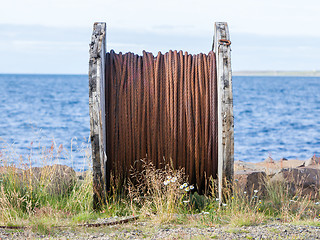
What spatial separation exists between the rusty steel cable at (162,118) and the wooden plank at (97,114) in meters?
0.25

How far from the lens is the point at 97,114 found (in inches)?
239

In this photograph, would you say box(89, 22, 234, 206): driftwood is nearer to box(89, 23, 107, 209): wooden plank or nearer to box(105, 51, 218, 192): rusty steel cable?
box(89, 23, 107, 209): wooden plank

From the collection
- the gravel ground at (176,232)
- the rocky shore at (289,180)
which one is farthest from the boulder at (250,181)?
the gravel ground at (176,232)

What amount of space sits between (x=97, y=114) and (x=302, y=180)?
13.8 ft

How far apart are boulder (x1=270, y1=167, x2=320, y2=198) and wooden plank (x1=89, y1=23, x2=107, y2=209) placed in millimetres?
3330

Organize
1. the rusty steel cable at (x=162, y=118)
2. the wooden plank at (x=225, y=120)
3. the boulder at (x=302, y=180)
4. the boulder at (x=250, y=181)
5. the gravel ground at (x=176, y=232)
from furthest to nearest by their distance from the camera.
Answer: the boulder at (x=302, y=180) < the boulder at (x=250, y=181) < the rusty steel cable at (x=162, y=118) < the wooden plank at (x=225, y=120) < the gravel ground at (x=176, y=232)

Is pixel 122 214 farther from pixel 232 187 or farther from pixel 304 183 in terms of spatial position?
pixel 304 183

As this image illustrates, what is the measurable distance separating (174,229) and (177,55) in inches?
107

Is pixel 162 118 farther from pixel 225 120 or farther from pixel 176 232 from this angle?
pixel 176 232

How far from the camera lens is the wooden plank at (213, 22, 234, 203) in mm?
6059

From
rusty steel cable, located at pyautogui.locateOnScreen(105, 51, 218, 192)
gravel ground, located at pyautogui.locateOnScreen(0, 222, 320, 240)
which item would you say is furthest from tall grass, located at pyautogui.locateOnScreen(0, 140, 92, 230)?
rusty steel cable, located at pyautogui.locateOnScreen(105, 51, 218, 192)

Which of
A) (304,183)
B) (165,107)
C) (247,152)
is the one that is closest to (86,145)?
(165,107)

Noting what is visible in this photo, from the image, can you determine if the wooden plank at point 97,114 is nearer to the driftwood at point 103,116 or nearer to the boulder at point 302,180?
the driftwood at point 103,116

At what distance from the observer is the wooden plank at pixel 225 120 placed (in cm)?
606
